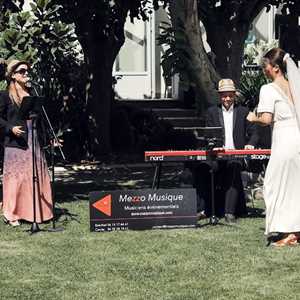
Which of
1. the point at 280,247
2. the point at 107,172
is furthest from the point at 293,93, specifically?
the point at 107,172

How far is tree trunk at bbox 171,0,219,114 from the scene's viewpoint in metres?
9.89

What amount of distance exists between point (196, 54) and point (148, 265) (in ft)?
11.8

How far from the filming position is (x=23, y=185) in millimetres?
9094

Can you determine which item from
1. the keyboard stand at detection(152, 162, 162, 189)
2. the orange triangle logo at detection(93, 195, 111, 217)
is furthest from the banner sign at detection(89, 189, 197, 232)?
the keyboard stand at detection(152, 162, 162, 189)

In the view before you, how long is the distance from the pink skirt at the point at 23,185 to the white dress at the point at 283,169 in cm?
268

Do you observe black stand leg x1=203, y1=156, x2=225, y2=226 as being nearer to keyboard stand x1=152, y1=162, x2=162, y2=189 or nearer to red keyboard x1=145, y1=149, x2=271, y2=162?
red keyboard x1=145, y1=149, x2=271, y2=162

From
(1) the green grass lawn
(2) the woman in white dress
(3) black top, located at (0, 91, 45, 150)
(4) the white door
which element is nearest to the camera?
(1) the green grass lawn

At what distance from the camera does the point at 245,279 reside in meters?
6.72

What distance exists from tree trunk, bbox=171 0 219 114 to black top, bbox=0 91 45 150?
226 cm

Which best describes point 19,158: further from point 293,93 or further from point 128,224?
point 293,93

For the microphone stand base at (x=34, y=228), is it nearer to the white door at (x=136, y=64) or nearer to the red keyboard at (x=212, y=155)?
the red keyboard at (x=212, y=155)

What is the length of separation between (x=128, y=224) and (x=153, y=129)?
856cm

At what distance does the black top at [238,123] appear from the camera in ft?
30.4

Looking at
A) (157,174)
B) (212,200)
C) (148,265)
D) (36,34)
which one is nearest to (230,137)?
(212,200)
